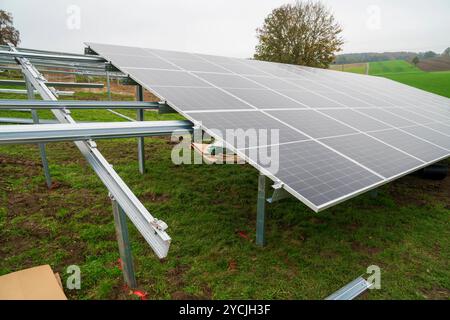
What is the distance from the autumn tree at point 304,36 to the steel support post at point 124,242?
2742 cm


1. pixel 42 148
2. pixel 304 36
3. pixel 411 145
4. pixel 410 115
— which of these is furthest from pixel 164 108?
pixel 304 36

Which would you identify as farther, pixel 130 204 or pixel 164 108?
pixel 164 108

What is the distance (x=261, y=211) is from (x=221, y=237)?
4.10 ft

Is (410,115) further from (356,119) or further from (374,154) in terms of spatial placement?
(374,154)

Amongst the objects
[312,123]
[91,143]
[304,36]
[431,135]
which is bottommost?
[431,135]

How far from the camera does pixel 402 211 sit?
677cm

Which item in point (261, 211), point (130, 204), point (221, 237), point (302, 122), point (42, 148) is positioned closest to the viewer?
point (130, 204)

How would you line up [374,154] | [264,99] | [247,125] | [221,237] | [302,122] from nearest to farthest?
1. [247,125]
2. [374,154]
3. [302,122]
4. [221,237]
5. [264,99]

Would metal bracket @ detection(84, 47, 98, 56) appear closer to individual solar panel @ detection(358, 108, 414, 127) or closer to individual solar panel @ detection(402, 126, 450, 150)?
individual solar panel @ detection(358, 108, 414, 127)

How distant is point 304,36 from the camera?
27578 millimetres

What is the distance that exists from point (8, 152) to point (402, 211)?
11676mm

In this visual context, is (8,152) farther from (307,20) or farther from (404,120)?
(307,20)

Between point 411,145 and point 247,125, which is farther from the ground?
point 247,125

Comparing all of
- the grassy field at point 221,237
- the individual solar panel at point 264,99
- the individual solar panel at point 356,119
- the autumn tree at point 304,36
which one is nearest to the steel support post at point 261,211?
the grassy field at point 221,237
